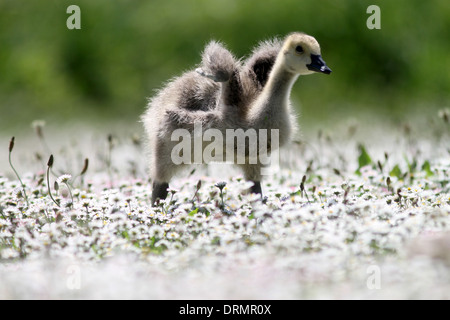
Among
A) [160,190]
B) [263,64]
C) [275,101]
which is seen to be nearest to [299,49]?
[275,101]

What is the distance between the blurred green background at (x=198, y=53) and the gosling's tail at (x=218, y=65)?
4.19 meters

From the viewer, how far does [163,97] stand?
4.75m

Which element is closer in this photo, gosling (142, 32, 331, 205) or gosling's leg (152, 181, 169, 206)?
gosling (142, 32, 331, 205)

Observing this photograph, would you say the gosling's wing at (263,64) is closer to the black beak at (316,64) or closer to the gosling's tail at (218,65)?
the gosling's tail at (218,65)

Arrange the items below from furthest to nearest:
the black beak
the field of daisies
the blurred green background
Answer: the blurred green background < the black beak < the field of daisies

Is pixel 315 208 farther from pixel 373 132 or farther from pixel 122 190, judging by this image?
pixel 373 132

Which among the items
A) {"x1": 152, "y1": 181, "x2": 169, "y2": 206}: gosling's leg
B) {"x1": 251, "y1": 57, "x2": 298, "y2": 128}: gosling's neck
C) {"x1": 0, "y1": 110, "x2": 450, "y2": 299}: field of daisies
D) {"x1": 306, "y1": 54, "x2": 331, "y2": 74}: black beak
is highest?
{"x1": 306, "y1": 54, "x2": 331, "y2": 74}: black beak

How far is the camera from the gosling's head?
413 cm

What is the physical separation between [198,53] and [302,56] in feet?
14.9

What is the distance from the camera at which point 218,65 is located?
4.20 meters

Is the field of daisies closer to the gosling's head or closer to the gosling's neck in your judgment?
the gosling's neck

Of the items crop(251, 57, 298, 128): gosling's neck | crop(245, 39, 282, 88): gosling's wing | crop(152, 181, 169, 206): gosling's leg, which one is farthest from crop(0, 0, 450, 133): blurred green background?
crop(251, 57, 298, 128): gosling's neck

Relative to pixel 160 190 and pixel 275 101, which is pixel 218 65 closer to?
pixel 275 101
